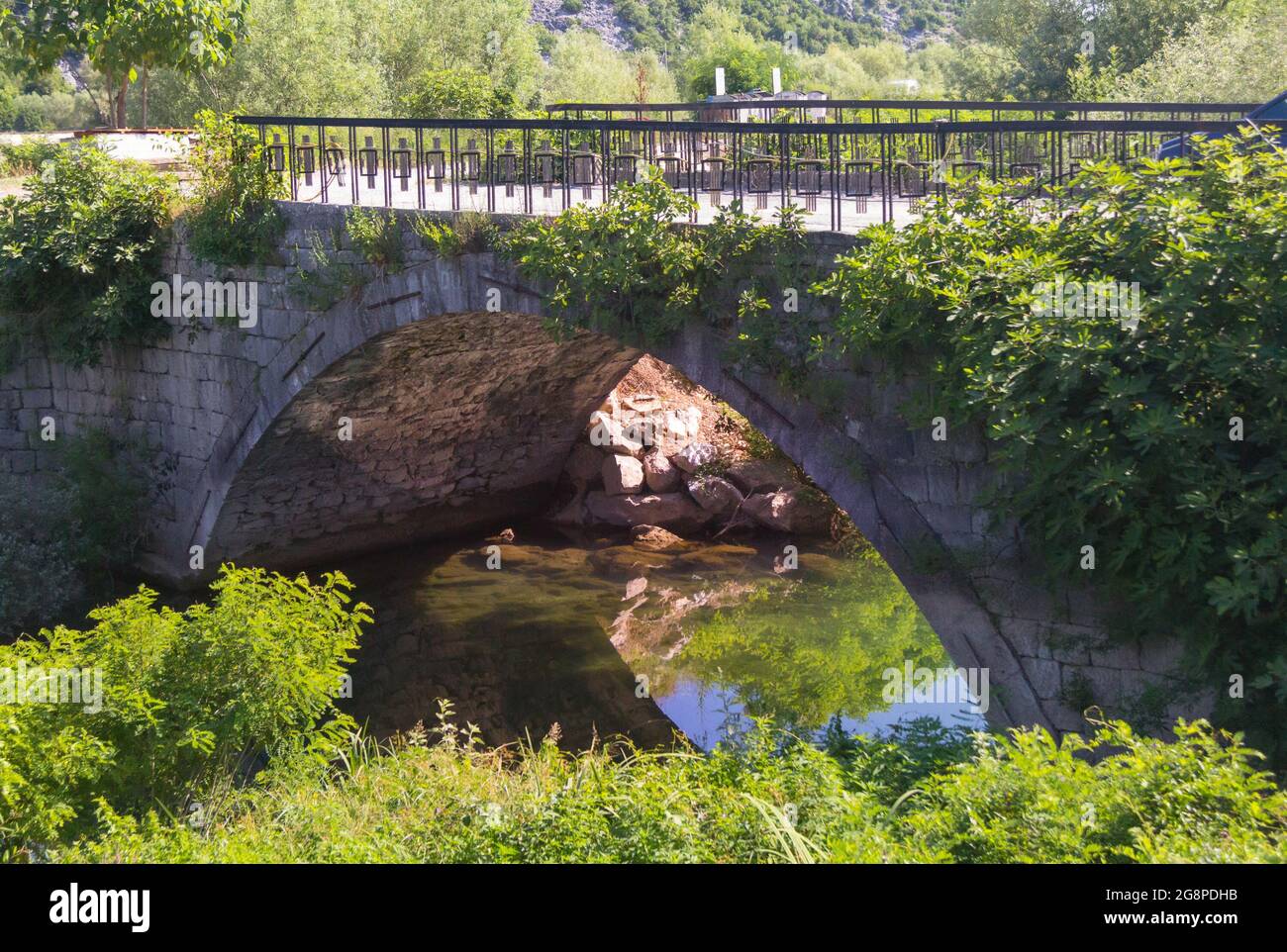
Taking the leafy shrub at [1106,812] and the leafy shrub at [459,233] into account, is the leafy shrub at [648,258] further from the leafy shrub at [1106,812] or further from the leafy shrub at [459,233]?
the leafy shrub at [1106,812]

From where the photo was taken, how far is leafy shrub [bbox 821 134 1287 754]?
6074mm

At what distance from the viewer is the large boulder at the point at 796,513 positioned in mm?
15438

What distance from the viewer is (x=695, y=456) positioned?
16406mm

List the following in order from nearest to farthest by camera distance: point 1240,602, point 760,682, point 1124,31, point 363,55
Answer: point 1240,602
point 760,682
point 1124,31
point 363,55

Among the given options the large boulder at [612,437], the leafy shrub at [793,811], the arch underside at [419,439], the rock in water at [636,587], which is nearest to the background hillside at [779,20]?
the large boulder at [612,437]

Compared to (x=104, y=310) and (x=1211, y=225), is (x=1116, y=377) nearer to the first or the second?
(x=1211, y=225)

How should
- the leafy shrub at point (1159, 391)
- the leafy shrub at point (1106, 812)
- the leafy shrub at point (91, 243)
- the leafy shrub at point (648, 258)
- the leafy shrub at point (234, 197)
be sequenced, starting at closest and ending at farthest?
1. the leafy shrub at point (1106, 812)
2. the leafy shrub at point (1159, 391)
3. the leafy shrub at point (648, 258)
4. the leafy shrub at point (234, 197)
5. the leafy shrub at point (91, 243)

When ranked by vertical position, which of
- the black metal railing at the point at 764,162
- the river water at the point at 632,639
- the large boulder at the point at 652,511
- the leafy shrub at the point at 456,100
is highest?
the leafy shrub at the point at 456,100

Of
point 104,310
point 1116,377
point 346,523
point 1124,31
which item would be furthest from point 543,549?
point 1124,31

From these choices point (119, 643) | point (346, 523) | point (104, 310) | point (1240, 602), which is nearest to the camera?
point (1240, 602)

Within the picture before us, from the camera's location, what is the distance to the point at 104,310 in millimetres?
13625

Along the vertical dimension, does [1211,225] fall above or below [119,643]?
above

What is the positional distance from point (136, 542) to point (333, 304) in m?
4.13

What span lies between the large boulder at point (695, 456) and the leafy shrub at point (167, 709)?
8343mm
